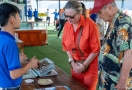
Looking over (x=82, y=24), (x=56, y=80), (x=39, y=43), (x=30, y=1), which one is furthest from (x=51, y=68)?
(x=30, y=1)

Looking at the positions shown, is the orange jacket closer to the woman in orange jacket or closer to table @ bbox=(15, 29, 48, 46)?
the woman in orange jacket

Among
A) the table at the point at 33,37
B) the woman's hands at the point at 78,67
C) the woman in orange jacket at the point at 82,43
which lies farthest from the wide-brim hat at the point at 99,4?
the table at the point at 33,37

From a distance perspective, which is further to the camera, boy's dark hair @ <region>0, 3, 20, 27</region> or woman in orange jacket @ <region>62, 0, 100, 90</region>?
woman in orange jacket @ <region>62, 0, 100, 90</region>

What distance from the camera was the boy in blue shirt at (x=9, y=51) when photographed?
1.11m

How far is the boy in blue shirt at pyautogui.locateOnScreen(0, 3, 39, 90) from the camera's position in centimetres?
111

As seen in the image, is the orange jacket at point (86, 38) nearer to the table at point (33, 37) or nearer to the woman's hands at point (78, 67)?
the woman's hands at point (78, 67)

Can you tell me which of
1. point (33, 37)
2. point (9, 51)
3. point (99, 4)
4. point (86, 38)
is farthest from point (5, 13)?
point (33, 37)

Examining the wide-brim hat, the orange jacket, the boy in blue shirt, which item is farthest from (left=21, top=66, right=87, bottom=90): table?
the wide-brim hat

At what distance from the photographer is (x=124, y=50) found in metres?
1.21

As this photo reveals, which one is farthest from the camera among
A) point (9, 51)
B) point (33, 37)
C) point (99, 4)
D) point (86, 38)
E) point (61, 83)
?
point (33, 37)

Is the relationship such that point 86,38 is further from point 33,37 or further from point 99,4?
point 33,37

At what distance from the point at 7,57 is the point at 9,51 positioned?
0.04 m

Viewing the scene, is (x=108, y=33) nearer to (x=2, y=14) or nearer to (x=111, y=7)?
(x=111, y=7)

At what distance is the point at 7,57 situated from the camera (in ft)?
3.68
